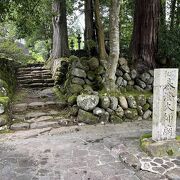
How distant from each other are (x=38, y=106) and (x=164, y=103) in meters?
3.32

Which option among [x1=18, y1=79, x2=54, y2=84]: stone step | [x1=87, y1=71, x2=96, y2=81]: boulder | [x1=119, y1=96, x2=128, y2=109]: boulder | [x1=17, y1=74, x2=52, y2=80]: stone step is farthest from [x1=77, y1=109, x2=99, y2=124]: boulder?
[x1=17, y1=74, x2=52, y2=80]: stone step

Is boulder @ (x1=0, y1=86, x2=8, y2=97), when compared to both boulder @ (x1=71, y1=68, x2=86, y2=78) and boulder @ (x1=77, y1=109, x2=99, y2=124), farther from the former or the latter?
boulder @ (x1=77, y1=109, x2=99, y2=124)

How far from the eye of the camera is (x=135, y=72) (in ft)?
22.4

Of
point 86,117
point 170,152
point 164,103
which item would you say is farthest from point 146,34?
point 170,152

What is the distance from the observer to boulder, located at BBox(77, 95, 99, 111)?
18.1ft

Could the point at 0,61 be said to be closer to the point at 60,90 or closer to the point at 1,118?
the point at 60,90

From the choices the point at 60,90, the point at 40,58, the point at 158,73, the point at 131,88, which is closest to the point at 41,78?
the point at 60,90

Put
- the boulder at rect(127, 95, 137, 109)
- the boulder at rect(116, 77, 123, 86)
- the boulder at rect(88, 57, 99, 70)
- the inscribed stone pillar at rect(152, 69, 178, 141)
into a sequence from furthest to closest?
the boulder at rect(88, 57, 99, 70), the boulder at rect(116, 77, 123, 86), the boulder at rect(127, 95, 137, 109), the inscribed stone pillar at rect(152, 69, 178, 141)

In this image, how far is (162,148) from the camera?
3877 millimetres

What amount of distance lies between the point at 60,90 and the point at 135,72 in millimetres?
2265

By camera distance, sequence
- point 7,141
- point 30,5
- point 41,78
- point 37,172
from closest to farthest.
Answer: point 37,172 < point 7,141 < point 30,5 < point 41,78

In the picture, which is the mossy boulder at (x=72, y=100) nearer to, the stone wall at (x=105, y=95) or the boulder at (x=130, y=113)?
the stone wall at (x=105, y=95)

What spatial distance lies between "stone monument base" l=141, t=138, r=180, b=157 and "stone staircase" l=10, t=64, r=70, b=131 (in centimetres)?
208

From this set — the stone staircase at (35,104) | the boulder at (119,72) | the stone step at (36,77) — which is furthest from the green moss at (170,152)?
the stone step at (36,77)
